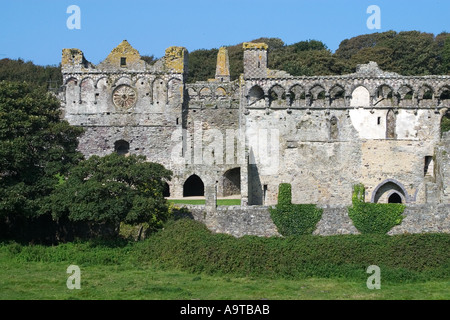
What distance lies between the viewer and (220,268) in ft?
97.5

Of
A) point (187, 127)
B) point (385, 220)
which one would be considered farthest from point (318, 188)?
point (187, 127)

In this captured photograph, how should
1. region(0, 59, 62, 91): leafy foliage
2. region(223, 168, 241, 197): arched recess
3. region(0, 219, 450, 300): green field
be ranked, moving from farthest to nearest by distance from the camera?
region(0, 59, 62, 91): leafy foliage → region(223, 168, 241, 197): arched recess → region(0, 219, 450, 300): green field

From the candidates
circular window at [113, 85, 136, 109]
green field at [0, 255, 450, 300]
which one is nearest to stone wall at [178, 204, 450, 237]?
green field at [0, 255, 450, 300]

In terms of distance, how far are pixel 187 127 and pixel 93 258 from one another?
16280 millimetres

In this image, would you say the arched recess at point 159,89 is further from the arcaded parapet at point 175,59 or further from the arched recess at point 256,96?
the arched recess at point 256,96

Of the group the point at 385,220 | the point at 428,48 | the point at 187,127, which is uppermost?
the point at 428,48

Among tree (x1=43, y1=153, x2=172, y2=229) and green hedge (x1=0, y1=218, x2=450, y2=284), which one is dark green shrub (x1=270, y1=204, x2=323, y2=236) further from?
tree (x1=43, y1=153, x2=172, y2=229)

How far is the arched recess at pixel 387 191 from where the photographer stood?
38.6 metres

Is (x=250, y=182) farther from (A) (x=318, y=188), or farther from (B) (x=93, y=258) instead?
(B) (x=93, y=258)

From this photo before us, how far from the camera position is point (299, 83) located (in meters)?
40.7

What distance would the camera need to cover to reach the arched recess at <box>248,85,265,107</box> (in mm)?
40631

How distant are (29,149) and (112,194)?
13.7ft

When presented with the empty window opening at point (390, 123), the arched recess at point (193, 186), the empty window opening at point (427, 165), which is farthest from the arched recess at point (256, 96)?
the empty window opening at point (427, 165)

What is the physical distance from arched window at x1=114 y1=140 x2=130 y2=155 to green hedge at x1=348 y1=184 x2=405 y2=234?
1705cm
